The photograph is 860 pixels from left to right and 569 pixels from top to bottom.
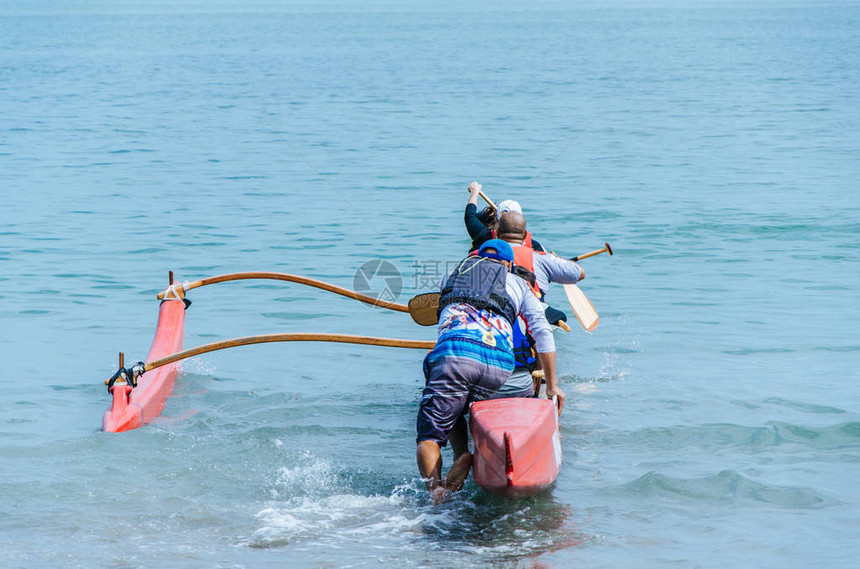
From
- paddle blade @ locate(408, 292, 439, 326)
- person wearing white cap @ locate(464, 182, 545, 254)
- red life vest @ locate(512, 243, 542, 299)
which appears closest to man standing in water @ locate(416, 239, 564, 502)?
red life vest @ locate(512, 243, 542, 299)

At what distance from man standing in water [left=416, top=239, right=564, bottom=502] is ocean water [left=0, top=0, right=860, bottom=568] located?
378 millimetres

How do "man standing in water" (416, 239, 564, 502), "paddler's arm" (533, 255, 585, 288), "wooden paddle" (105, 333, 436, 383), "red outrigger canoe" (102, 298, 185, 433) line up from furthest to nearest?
"wooden paddle" (105, 333, 436, 383) → "red outrigger canoe" (102, 298, 185, 433) → "paddler's arm" (533, 255, 585, 288) → "man standing in water" (416, 239, 564, 502)

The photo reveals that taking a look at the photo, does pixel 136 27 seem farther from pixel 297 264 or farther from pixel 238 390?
pixel 238 390

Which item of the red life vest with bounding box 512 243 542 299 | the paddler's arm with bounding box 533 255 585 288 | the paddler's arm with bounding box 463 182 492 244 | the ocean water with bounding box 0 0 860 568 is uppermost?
the paddler's arm with bounding box 463 182 492 244

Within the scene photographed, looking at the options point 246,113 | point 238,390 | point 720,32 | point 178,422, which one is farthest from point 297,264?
point 720,32

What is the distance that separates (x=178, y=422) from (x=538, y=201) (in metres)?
13.8

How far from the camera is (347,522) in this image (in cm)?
576

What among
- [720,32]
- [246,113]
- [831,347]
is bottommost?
[831,347]

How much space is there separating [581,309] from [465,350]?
3717 millimetres

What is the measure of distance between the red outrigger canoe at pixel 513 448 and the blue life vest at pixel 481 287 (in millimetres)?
605

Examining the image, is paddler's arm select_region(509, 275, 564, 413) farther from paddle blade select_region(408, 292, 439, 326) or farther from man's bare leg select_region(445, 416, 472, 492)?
paddle blade select_region(408, 292, 439, 326)

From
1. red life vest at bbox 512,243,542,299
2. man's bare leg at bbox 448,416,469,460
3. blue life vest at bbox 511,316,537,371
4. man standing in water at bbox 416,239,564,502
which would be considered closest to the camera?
man standing in water at bbox 416,239,564,502

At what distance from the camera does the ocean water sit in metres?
5.77

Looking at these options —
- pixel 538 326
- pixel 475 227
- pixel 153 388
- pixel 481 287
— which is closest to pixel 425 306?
pixel 475 227
